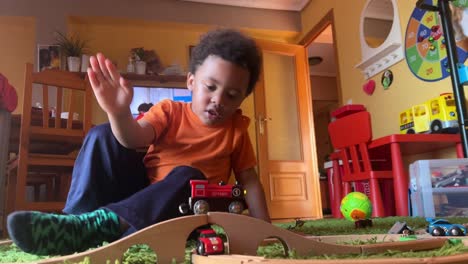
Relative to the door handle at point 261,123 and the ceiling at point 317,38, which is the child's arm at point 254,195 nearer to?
the door handle at point 261,123

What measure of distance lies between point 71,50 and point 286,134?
1.93 m

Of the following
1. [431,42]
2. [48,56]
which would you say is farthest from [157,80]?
[431,42]

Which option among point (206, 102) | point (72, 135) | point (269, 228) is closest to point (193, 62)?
point (206, 102)

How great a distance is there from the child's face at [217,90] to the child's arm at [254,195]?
0.59 ft

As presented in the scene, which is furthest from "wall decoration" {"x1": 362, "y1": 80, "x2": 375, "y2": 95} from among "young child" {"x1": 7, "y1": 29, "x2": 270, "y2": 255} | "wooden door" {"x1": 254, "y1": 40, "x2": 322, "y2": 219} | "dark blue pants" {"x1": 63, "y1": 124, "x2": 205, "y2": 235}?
"dark blue pants" {"x1": 63, "y1": 124, "x2": 205, "y2": 235}

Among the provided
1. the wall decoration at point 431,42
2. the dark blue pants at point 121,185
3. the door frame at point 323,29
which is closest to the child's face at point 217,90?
the dark blue pants at point 121,185

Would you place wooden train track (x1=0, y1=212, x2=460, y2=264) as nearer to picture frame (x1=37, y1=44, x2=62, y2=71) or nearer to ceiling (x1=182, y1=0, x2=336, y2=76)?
picture frame (x1=37, y1=44, x2=62, y2=71)

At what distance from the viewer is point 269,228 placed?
553 mm

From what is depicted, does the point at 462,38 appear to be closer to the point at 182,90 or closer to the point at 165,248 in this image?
the point at 165,248

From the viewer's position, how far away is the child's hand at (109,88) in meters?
0.67

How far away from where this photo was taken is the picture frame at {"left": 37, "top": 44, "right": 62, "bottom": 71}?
10.4 feet

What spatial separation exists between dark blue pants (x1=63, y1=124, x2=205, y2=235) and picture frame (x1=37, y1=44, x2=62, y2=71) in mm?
2637

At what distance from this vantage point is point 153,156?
0.89m

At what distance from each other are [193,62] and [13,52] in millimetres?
2984
